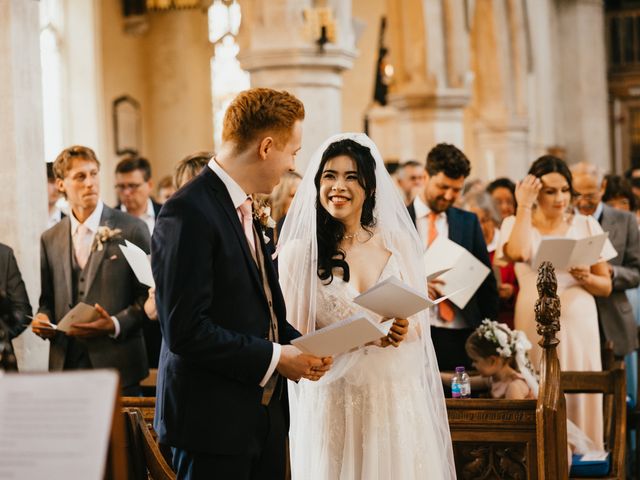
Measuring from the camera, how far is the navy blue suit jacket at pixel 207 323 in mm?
2832

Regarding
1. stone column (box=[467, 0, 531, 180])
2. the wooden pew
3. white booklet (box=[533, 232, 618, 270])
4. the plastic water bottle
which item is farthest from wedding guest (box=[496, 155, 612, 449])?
stone column (box=[467, 0, 531, 180])

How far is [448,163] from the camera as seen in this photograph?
5254mm

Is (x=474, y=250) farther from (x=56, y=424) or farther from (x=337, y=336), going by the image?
(x=56, y=424)

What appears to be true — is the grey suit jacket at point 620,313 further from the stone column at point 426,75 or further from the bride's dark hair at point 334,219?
the stone column at point 426,75

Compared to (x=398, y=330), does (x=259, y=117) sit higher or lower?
higher

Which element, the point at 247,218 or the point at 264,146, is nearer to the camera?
the point at 264,146

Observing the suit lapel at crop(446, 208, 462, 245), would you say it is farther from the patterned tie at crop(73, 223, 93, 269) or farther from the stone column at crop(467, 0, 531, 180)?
the stone column at crop(467, 0, 531, 180)

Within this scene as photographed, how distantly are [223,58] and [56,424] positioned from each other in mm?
15507

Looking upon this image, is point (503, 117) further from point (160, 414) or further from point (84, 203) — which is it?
point (160, 414)

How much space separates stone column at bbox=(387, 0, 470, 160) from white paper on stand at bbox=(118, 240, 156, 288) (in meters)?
7.11

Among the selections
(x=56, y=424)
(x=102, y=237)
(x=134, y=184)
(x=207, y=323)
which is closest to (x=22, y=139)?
(x=102, y=237)

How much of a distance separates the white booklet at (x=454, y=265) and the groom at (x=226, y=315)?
207 cm

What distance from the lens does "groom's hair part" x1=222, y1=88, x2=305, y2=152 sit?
9.76 feet

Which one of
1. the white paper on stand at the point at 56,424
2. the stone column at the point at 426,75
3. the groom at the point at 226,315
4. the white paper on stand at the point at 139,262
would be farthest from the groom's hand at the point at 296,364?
the stone column at the point at 426,75
